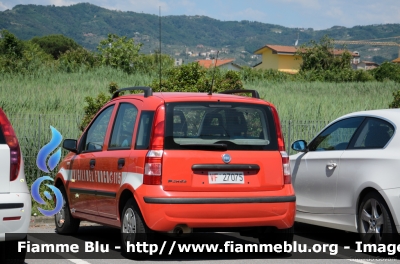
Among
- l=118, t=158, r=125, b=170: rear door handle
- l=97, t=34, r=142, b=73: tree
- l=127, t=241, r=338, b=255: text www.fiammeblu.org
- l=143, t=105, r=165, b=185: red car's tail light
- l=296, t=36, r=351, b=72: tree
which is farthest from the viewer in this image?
l=296, t=36, r=351, b=72: tree

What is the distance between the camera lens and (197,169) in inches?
311

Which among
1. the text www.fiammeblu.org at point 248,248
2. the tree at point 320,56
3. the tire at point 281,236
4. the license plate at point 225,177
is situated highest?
the license plate at point 225,177

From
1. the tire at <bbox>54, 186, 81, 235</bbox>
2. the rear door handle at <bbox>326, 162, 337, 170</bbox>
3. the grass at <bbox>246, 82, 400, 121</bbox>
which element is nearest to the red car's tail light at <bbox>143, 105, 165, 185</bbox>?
the rear door handle at <bbox>326, 162, 337, 170</bbox>

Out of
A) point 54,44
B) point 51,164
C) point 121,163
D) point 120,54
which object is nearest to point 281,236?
point 121,163

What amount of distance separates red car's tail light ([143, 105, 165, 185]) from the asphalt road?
2.68 ft

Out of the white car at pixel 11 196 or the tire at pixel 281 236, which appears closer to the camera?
the white car at pixel 11 196

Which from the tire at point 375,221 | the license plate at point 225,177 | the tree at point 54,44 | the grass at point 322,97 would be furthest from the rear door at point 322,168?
the tree at point 54,44

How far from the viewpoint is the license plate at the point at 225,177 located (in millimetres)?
7941

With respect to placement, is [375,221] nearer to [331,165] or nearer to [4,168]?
[331,165]

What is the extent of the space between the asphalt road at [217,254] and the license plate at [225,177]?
0.86 meters

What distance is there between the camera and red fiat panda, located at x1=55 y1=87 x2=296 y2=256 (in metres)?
7.80

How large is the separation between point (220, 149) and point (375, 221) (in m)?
2.00

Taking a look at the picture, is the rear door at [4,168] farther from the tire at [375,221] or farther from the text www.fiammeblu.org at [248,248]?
the tire at [375,221]

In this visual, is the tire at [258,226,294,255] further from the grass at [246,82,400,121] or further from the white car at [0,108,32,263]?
the grass at [246,82,400,121]
